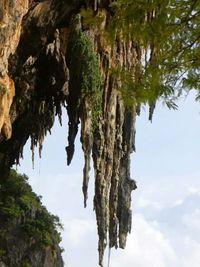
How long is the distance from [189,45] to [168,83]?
0.26 m

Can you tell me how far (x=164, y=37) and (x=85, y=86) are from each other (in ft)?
21.1

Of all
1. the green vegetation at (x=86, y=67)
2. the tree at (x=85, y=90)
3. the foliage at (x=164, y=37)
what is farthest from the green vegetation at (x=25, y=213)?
the foliage at (x=164, y=37)

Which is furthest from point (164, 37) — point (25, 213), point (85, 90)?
point (25, 213)

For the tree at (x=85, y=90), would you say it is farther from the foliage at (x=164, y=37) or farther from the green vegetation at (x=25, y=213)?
the green vegetation at (x=25, y=213)

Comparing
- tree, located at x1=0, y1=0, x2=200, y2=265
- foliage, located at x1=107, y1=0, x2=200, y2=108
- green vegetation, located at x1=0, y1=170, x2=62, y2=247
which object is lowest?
foliage, located at x1=107, y1=0, x2=200, y2=108

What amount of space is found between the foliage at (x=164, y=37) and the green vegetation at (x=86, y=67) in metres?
6.19

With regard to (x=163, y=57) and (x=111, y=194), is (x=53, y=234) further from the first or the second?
(x=163, y=57)

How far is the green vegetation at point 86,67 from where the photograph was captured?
31.9 feet

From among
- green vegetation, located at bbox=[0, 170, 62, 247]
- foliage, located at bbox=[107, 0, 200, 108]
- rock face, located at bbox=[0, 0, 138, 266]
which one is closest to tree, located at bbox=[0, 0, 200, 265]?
rock face, located at bbox=[0, 0, 138, 266]

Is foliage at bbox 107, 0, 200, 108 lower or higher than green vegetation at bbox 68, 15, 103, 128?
lower

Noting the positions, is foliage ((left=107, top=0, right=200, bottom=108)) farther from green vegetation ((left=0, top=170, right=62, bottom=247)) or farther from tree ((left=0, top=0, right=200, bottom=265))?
green vegetation ((left=0, top=170, right=62, bottom=247))

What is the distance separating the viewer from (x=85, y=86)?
32.1ft

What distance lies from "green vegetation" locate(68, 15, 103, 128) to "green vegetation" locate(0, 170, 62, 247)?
7.78m

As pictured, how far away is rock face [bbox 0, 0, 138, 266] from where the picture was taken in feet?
30.7
